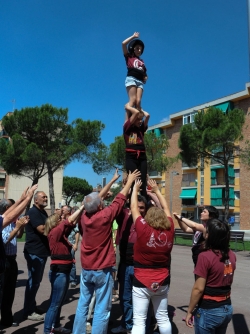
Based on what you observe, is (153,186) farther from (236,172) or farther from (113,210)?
(236,172)

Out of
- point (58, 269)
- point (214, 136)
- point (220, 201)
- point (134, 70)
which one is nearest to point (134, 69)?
point (134, 70)

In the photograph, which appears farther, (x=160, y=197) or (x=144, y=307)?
(x=160, y=197)

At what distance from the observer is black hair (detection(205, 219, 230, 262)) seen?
3.41m

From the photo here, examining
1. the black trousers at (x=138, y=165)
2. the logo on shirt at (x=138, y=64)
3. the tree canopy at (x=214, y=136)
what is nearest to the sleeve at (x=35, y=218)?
the black trousers at (x=138, y=165)

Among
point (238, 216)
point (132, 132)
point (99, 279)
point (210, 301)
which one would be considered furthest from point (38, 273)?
point (238, 216)

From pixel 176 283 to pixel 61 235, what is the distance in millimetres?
5140

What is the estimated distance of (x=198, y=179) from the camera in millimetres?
43344

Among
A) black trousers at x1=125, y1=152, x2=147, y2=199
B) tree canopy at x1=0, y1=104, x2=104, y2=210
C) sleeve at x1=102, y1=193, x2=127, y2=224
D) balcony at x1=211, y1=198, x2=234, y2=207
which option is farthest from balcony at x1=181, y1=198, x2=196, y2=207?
sleeve at x1=102, y1=193, x2=127, y2=224

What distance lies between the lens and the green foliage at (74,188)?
63.3 meters

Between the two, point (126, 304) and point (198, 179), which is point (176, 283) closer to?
point (126, 304)

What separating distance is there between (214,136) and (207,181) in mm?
19098

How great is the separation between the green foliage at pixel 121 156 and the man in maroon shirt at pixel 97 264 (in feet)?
86.6

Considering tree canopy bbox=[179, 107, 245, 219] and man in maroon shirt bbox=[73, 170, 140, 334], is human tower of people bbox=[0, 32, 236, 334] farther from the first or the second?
tree canopy bbox=[179, 107, 245, 219]

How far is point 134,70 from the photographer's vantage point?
541cm
